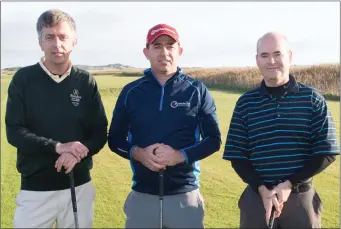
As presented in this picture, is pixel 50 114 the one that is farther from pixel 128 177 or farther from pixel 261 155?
pixel 128 177

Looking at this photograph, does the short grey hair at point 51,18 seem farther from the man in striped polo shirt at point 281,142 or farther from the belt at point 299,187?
the belt at point 299,187

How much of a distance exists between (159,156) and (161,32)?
→ 73 centimetres

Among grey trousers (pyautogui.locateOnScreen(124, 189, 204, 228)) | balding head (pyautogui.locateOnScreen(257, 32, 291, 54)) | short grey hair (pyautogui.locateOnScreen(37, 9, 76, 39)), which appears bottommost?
grey trousers (pyautogui.locateOnScreen(124, 189, 204, 228))

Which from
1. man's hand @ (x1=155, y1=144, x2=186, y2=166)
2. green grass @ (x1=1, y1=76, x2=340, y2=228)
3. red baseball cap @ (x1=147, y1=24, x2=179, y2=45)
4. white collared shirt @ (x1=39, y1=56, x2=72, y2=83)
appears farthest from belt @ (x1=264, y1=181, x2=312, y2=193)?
green grass @ (x1=1, y1=76, x2=340, y2=228)

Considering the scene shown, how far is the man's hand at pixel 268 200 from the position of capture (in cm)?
237

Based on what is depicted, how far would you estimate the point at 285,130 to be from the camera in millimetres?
2420

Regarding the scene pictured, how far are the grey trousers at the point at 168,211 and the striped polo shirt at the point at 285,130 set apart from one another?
15.9 inches

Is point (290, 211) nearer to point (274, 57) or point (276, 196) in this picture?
point (276, 196)

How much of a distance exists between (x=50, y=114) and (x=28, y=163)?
35cm

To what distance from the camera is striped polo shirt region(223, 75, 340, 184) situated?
7.89 ft

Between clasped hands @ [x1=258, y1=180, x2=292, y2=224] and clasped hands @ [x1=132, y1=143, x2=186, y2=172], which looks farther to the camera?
clasped hands @ [x1=132, y1=143, x2=186, y2=172]

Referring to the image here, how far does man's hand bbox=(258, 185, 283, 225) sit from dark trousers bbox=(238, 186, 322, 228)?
56 millimetres

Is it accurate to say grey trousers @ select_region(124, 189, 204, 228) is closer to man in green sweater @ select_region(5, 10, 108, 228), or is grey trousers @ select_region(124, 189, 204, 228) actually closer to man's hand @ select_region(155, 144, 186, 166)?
man's hand @ select_region(155, 144, 186, 166)

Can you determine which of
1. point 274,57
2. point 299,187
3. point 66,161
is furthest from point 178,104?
point 299,187
